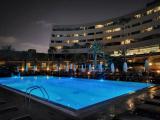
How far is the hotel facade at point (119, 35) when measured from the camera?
51438 millimetres

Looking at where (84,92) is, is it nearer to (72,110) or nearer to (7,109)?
(72,110)

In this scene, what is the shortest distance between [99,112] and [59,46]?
253 ft

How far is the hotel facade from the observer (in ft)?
169

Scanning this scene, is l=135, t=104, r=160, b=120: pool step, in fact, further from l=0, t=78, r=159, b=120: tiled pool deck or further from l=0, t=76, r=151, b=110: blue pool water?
l=0, t=76, r=151, b=110: blue pool water

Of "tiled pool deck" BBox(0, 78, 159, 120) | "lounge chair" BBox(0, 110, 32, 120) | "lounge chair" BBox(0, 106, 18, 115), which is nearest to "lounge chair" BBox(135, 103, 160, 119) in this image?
"tiled pool deck" BBox(0, 78, 159, 120)

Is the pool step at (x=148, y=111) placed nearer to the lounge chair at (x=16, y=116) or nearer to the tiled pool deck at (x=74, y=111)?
the tiled pool deck at (x=74, y=111)

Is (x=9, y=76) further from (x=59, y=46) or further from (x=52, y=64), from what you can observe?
(x=59, y=46)

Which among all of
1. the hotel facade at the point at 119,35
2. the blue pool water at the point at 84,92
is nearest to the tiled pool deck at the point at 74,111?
the blue pool water at the point at 84,92

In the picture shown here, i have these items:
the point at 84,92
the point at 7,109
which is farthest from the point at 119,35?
the point at 7,109

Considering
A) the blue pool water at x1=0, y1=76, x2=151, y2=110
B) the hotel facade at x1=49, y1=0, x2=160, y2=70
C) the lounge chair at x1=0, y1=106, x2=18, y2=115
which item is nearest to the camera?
the lounge chair at x1=0, y1=106, x2=18, y2=115

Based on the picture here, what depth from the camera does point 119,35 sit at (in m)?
64.1

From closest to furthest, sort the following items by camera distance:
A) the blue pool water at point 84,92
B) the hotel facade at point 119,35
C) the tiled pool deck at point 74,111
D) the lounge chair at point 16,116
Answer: the tiled pool deck at point 74,111
the lounge chair at point 16,116
the blue pool water at point 84,92
the hotel facade at point 119,35

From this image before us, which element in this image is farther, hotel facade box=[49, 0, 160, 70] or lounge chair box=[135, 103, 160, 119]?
hotel facade box=[49, 0, 160, 70]

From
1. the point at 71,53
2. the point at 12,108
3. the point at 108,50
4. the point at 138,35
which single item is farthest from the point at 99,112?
the point at 71,53
